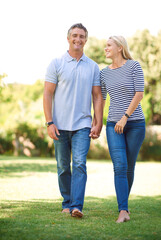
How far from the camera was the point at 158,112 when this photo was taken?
113 ft

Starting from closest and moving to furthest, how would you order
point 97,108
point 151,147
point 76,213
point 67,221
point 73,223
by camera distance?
point 73,223 → point 67,221 → point 76,213 → point 97,108 → point 151,147

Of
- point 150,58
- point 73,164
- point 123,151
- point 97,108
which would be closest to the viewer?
point 123,151

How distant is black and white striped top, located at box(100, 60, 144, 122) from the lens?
4531mm

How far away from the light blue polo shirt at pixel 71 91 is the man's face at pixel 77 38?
14 centimetres

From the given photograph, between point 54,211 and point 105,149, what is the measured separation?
18776 mm

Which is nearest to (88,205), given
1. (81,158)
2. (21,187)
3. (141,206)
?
(141,206)

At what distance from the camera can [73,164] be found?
462cm

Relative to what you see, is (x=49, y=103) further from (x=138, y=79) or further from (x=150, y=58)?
(x=150, y=58)

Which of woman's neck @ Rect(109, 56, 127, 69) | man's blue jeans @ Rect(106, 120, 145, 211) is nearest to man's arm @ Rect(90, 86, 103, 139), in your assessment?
man's blue jeans @ Rect(106, 120, 145, 211)

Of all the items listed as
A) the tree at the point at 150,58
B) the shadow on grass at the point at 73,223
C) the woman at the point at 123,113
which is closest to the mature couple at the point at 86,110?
the woman at the point at 123,113

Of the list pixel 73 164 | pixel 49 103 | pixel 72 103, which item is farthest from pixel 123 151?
pixel 49 103

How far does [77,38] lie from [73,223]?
2143 mm

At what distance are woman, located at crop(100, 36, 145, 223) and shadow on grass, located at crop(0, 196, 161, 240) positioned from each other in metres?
0.34

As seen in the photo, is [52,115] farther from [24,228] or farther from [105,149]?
[105,149]
